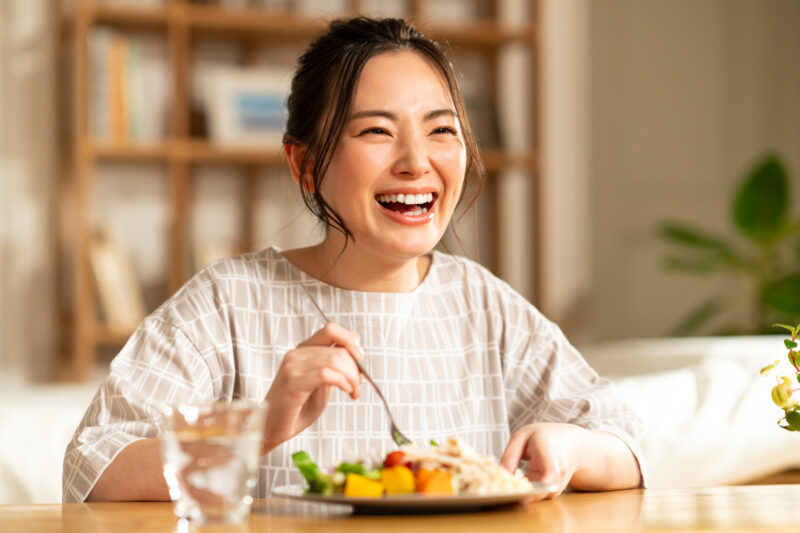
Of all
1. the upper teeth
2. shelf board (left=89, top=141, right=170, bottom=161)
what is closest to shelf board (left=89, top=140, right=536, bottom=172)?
shelf board (left=89, top=141, right=170, bottom=161)

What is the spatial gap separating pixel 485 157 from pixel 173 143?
3.59 ft

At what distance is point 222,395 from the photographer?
4.25ft

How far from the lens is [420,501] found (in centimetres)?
82

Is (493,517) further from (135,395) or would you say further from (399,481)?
(135,395)

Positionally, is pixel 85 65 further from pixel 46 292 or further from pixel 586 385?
pixel 586 385

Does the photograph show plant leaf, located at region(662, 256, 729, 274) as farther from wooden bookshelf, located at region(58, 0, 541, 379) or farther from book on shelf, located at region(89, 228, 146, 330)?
book on shelf, located at region(89, 228, 146, 330)

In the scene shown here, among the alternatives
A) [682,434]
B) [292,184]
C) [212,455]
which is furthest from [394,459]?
[292,184]

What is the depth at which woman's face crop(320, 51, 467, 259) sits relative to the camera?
1.28 meters

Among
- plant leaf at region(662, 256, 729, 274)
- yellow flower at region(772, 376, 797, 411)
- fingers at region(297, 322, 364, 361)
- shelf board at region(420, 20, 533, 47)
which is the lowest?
plant leaf at region(662, 256, 729, 274)

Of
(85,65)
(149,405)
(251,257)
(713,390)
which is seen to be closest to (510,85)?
(85,65)

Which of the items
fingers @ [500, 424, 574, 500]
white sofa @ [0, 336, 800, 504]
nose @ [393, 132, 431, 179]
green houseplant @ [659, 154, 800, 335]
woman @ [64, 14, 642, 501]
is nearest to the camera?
fingers @ [500, 424, 574, 500]

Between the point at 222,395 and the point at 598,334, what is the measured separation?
3050 millimetres

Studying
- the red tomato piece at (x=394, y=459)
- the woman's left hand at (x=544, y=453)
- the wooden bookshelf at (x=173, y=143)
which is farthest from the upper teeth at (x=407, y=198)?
the wooden bookshelf at (x=173, y=143)

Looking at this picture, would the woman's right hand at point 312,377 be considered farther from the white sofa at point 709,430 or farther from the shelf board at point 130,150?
the shelf board at point 130,150
